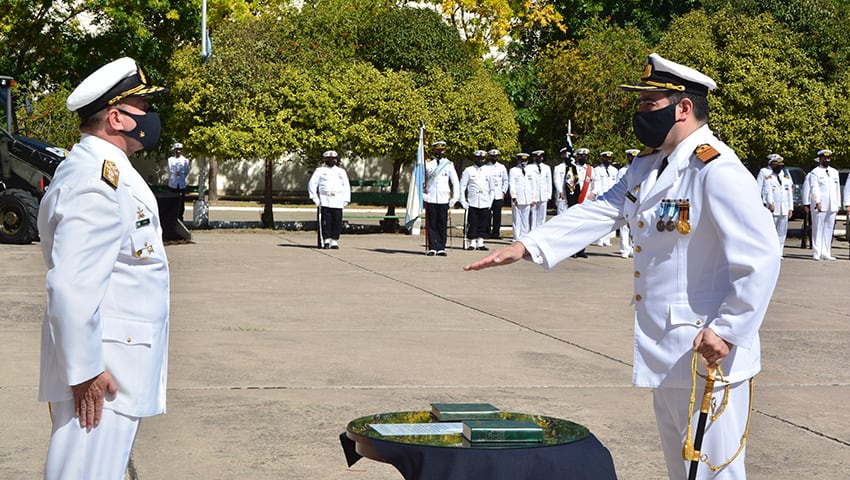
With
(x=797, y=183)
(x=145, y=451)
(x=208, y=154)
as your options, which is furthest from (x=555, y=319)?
(x=797, y=183)

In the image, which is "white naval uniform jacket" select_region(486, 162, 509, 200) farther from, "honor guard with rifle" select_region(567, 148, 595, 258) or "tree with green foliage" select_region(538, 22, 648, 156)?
"tree with green foliage" select_region(538, 22, 648, 156)

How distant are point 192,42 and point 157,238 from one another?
30.3m

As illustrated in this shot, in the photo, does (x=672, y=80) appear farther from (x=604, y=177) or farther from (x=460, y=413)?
(x=604, y=177)

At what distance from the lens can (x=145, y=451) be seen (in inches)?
244

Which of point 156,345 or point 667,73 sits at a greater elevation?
point 667,73

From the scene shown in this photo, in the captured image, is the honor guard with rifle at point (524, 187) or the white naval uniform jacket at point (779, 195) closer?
the white naval uniform jacket at point (779, 195)

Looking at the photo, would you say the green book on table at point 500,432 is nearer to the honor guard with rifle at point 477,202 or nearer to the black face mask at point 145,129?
the black face mask at point 145,129

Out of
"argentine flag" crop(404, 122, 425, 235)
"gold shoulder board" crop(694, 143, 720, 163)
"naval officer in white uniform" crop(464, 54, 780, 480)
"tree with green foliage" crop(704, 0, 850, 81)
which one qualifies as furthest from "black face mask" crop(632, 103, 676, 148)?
"tree with green foliage" crop(704, 0, 850, 81)

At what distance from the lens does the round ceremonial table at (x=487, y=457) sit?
10.7 feet

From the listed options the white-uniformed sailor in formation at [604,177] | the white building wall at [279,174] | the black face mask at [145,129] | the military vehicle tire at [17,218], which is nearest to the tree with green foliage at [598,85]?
the white-uniformed sailor in formation at [604,177]

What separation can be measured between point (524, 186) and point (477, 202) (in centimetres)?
159

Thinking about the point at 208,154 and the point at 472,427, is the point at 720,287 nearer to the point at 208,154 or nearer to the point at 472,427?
the point at 472,427

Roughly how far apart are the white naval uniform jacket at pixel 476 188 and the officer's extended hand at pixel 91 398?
18.9 meters

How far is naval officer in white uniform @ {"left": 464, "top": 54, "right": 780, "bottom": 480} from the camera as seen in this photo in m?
3.72
